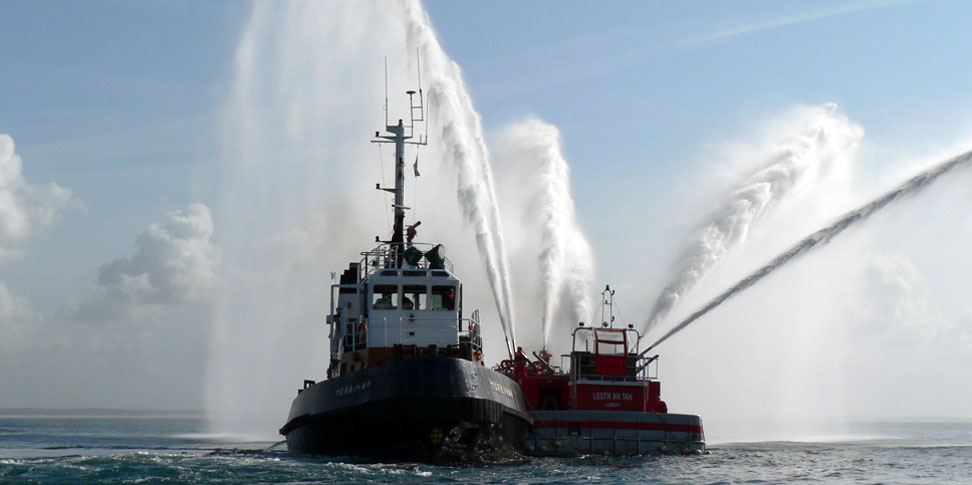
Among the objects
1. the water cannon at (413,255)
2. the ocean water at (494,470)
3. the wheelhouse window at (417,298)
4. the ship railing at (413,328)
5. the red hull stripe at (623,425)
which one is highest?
the water cannon at (413,255)

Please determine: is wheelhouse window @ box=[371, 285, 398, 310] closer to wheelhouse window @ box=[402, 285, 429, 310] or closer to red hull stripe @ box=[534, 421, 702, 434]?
wheelhouse window @ box=[402, 285, 429, 310]

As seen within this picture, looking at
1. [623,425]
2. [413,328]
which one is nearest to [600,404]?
[623,425]

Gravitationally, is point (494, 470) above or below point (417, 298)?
below

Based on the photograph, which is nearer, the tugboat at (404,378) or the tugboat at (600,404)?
the tugboat at (404,378)

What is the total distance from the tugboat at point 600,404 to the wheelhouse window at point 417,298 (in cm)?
522

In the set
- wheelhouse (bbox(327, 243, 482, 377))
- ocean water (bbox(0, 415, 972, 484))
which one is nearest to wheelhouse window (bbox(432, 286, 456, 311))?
wheelhouse (bbox(327, 243, 482, 377))

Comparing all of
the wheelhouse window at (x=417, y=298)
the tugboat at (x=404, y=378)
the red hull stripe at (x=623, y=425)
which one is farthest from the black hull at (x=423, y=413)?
the red hull stripe at (x=623, y=425)

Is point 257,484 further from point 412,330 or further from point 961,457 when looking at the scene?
point 961,457

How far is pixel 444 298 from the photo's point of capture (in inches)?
1373

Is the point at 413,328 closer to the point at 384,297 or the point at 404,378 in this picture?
the point at 384,297

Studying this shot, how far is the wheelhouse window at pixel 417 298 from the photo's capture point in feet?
114

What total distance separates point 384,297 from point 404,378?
6532 millimetres

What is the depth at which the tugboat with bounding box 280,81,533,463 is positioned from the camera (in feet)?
93.7

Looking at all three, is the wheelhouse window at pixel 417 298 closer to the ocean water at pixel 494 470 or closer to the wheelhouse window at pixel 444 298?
the wheelhouse window at pixel 444 298
